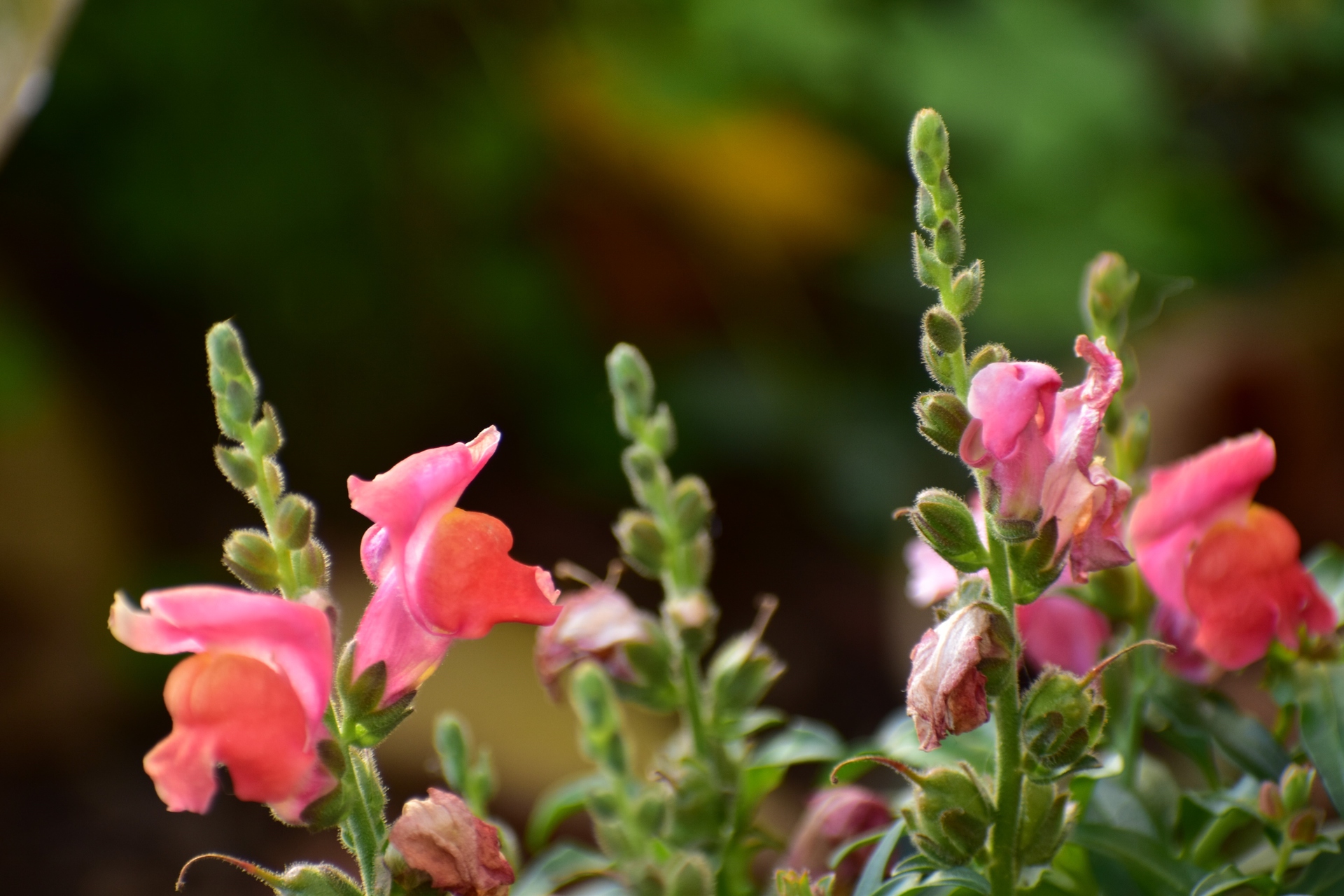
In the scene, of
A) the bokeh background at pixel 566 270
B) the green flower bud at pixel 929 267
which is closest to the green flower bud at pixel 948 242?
the green flower bud at pixel 929 267

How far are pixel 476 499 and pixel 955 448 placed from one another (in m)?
1.36

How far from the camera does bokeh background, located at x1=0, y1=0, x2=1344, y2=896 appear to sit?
1.33 metres

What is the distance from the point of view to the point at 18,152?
138 centimetres

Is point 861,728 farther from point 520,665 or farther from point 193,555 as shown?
point 193,555

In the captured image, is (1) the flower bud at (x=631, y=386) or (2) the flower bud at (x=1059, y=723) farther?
(1) the flower bud at (x=631, y=386)

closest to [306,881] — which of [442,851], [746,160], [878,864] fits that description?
[442,851]

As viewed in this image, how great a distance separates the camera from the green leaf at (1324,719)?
356 millimetres

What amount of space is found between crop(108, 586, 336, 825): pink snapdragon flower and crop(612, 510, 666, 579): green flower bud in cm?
15

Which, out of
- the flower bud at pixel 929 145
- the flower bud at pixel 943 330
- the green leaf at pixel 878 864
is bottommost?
the green leaf at pixel 878 864

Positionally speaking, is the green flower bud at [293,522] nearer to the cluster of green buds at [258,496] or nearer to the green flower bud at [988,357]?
the cluster of green buds at [258,496]

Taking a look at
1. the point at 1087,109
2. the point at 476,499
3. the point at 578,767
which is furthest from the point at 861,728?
the point at 1087,109

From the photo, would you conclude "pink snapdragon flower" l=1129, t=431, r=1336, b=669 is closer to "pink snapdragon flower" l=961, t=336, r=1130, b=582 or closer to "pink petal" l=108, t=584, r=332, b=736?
"pink snapdragon flower" l=961, t=336, r=1130, b=582

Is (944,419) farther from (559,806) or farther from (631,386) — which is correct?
(559,806)

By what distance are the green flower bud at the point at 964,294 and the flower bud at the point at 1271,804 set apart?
17cm
